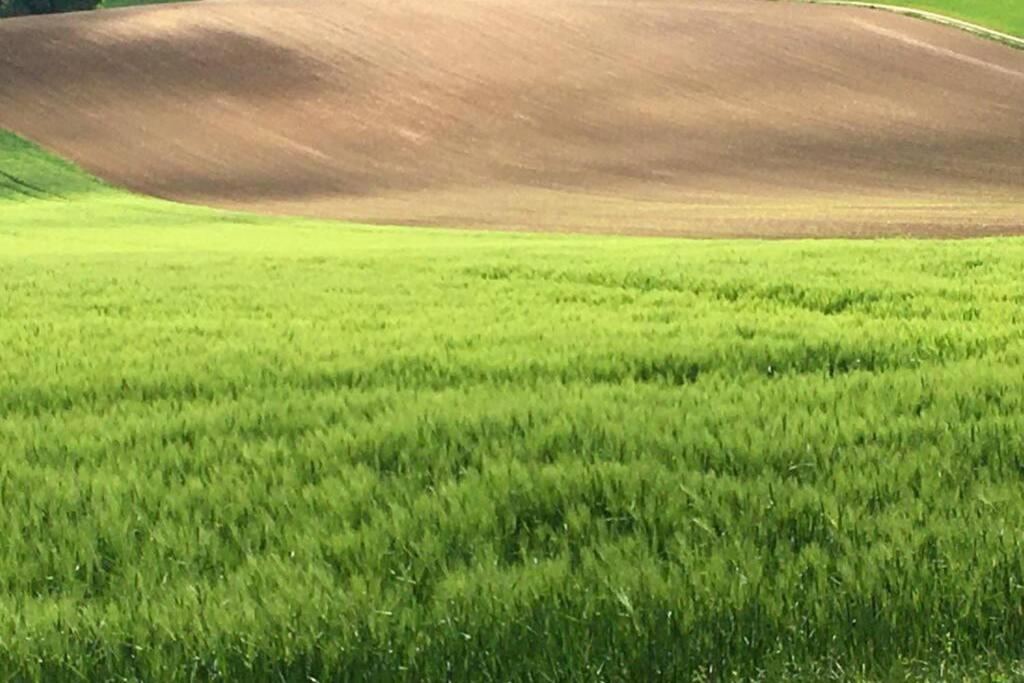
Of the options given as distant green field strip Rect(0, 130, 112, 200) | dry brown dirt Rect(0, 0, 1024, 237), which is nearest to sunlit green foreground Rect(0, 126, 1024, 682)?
dry brown dirt Rect(0, 0, 1024, 237)

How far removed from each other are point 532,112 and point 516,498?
130 ft

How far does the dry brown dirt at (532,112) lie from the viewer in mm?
33750

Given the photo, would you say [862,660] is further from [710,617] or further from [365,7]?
[365,7]

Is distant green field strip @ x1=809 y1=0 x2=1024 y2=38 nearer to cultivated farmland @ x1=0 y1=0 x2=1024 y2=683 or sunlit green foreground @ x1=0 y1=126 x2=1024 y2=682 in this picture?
cultivated farmland @ x1=0 y1=0 x2=1024 y2=683

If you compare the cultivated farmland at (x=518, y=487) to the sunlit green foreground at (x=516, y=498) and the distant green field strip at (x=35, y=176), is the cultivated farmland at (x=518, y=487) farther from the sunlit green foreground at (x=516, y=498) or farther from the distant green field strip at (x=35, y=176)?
the distant green field strip at (x=35, y=176)

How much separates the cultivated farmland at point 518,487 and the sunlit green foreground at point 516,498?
0.01 m

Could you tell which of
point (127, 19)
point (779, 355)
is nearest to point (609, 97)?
point (127, 19)

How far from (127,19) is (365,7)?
9.78 metres

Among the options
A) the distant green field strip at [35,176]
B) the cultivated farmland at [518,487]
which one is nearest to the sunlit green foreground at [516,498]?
the cultivated farmland at [518,487]

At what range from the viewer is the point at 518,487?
4062mm

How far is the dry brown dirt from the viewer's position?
33750mm

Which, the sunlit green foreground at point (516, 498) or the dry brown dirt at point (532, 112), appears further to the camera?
the dry brown dirt at point (532, 112)

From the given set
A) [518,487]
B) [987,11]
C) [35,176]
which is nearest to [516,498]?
[518,487]

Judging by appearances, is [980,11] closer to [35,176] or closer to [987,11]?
[987,11]
